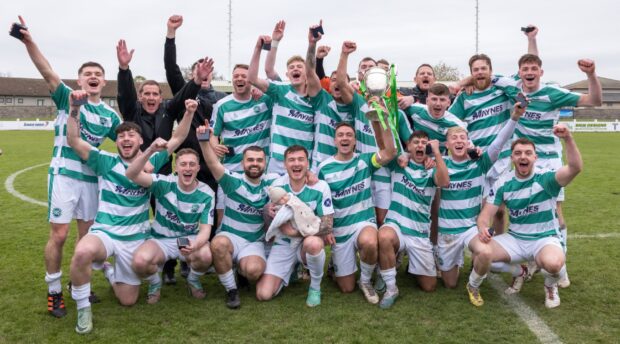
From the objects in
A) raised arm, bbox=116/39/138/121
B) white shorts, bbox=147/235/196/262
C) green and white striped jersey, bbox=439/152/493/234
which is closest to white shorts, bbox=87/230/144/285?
white shorts, bbox=147/235/196/262

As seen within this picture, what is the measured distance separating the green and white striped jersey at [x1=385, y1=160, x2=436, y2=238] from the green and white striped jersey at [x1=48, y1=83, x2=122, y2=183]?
97.2 inches

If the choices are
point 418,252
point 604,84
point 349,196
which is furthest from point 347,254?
point 604,84

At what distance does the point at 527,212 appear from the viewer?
3.93 m

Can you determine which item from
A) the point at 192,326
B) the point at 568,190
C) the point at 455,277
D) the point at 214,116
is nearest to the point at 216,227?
the point at 214,116

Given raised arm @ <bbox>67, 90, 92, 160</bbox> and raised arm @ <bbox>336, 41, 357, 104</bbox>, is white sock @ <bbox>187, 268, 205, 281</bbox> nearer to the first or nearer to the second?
raised arm @ <bbox>67, 90, 92, 160</bbox>

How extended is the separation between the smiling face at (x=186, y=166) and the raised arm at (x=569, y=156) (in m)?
2.74

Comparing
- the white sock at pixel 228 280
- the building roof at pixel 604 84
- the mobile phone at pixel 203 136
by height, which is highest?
the building roof at pixel 604 84

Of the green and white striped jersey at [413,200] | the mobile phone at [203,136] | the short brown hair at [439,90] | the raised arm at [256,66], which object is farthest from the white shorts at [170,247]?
the short brown hair at [439,90]

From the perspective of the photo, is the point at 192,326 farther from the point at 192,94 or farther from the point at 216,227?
the point at 192,94

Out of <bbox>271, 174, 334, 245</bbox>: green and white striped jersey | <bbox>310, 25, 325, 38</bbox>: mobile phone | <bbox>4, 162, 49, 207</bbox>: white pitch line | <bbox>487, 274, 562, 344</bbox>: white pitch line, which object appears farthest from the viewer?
<bbox>4, 162, 49, 207</bbox>: white pitch line

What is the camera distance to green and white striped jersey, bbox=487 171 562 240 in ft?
12.7

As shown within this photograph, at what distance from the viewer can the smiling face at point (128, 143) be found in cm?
384

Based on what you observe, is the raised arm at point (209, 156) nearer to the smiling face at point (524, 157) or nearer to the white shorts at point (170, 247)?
the white shorts at point (170, 247)

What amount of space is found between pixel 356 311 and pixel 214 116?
7.48ft
